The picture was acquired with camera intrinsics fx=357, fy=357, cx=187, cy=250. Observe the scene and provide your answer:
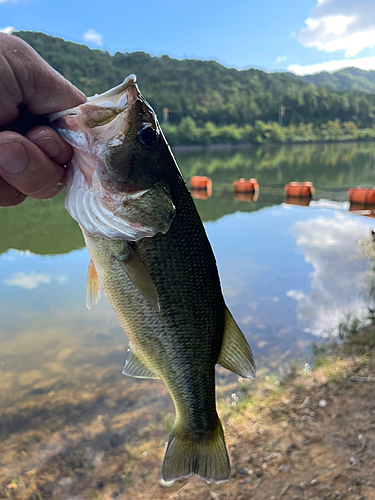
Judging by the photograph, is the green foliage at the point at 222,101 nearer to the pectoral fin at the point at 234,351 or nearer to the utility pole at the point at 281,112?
the utility pole at the point at 281,112

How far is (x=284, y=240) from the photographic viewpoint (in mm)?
11266

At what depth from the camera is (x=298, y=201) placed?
56.8 ft

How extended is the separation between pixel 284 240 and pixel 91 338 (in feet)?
23.6

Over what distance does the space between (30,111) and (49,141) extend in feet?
0.81

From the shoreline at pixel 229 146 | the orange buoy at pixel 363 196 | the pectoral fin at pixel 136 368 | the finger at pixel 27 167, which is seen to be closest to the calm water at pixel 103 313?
the orange buoy at pixel 363 196

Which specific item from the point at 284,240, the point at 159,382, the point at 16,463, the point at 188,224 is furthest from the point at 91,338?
the point at 284,240

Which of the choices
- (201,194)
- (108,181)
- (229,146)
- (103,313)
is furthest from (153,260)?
(229,146)

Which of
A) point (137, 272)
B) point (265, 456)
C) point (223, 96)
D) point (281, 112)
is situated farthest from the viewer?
point (223, 96)

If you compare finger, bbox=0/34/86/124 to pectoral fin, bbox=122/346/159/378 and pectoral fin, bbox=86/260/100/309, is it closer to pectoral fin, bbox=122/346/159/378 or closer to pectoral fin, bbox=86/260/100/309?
pectoral fin, bbox=86/260/100/309

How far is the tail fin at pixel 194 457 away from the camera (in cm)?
189

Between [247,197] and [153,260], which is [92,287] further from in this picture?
[247,197]

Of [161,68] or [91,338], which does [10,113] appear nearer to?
[91,338]

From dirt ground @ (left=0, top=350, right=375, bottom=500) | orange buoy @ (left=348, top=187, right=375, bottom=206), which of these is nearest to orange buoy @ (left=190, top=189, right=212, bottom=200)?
orange buoy @ (left=348, top=187, right=375, bottom=206)

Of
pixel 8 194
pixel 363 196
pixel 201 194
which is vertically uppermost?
pixel 8 194
